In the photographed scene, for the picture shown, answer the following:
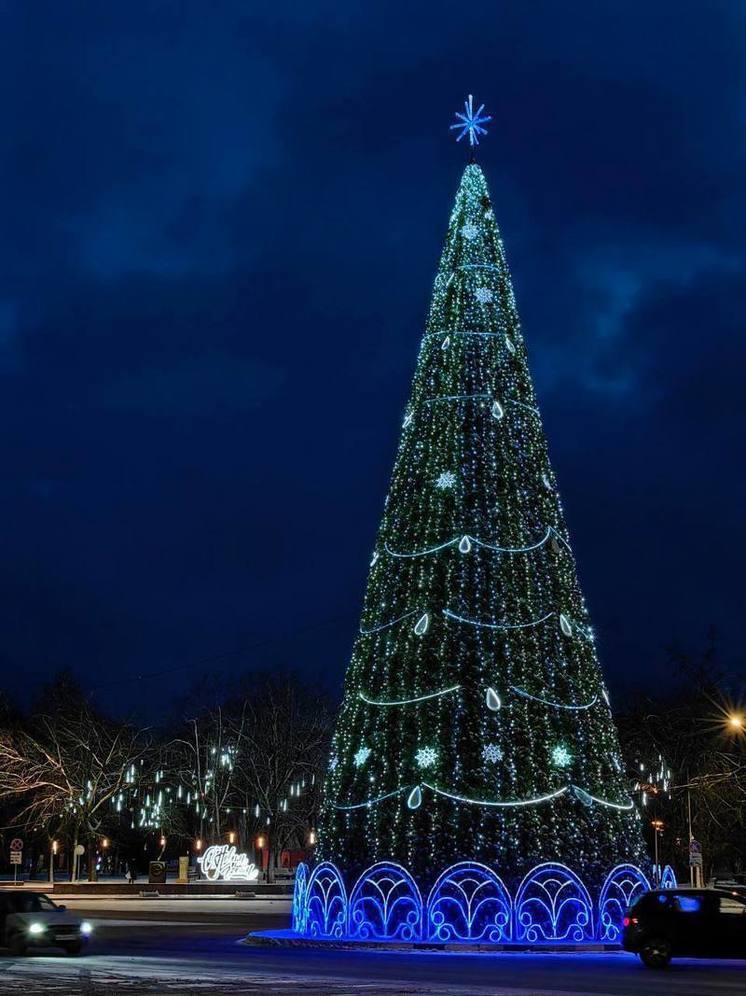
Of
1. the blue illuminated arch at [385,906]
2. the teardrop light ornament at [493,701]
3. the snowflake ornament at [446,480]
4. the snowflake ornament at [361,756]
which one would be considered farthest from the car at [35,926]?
the snowflake ornament at [446,480]

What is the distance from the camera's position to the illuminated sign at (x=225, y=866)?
5509 centimetres

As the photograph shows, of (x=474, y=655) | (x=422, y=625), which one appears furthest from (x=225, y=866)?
(x=474, y=655)

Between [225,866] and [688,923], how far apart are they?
37207mm

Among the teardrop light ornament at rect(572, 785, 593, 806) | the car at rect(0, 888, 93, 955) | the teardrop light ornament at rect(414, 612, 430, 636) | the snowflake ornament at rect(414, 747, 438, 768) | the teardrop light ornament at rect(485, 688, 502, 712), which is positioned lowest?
the car at rect(0, 888, 93, 955)

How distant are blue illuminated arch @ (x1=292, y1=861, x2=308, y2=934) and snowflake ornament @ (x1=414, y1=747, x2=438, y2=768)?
3454mm

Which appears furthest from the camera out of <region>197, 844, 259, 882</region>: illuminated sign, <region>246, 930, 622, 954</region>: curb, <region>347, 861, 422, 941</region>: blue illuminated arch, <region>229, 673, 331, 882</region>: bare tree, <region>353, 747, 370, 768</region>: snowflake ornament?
<region>229, 673, 331, 882</region>: bare tree

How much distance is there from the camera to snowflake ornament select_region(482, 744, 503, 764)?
22453mm

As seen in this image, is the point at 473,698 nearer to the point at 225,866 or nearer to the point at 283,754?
the point at 225,866

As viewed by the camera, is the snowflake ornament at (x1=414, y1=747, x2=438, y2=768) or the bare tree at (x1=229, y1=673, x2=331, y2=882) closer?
the snowflake ornament at (x1=414, y1=747, x2=438, y2=768)

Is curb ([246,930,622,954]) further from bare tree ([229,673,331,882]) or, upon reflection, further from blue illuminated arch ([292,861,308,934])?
bare tree ([229,673,331,882])

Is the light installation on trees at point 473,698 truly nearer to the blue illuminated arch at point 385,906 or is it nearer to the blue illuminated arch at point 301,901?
the blue illuminated arch at point 385,906

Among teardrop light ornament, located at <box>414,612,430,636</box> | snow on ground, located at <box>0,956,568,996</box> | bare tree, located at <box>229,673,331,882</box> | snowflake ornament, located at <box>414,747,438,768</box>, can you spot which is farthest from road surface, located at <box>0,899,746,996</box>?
bare tree, located at <box>229,673,331,882</box>

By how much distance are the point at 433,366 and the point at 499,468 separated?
8.58ft

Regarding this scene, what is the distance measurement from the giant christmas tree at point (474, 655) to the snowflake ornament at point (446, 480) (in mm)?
31
